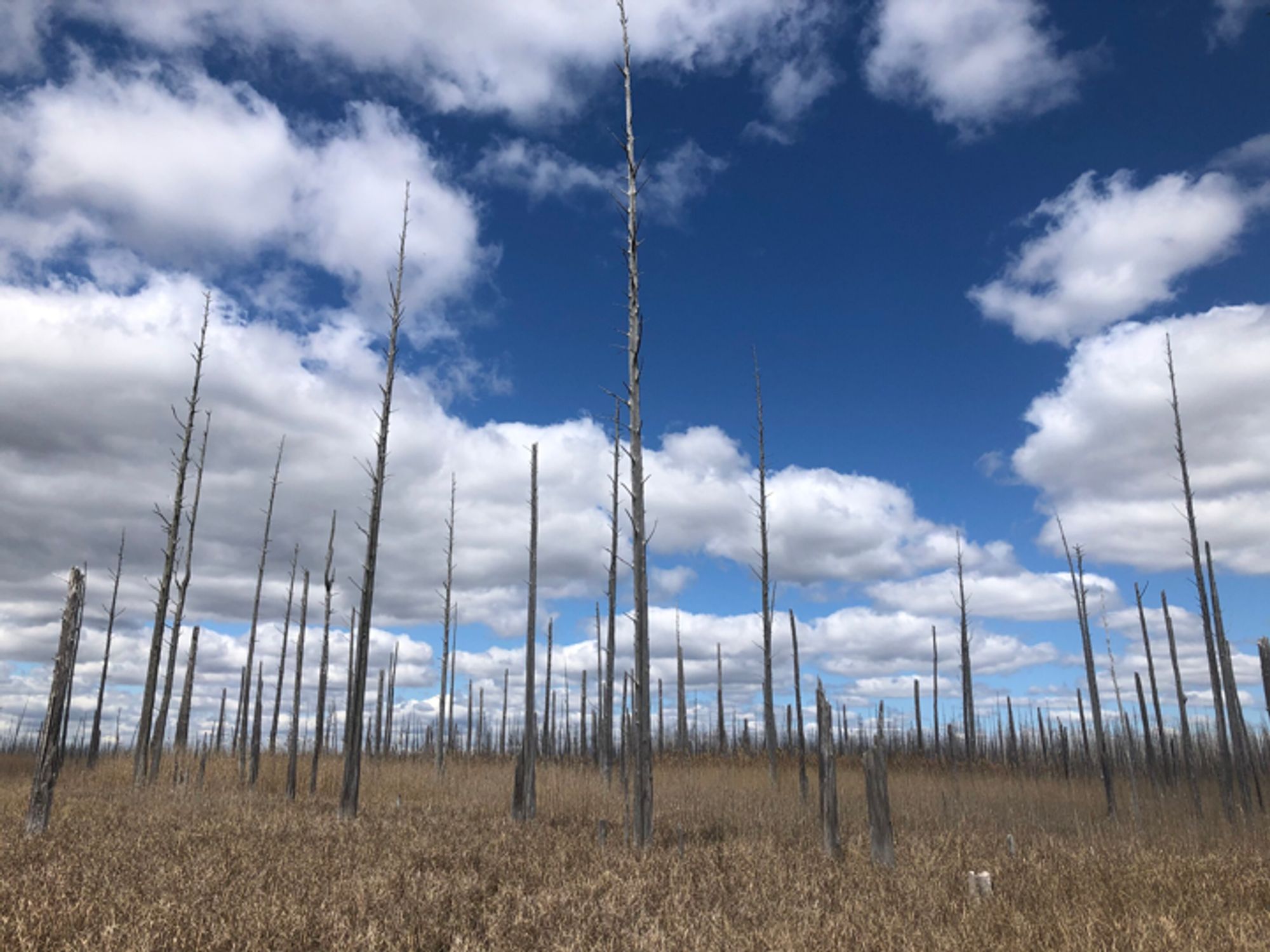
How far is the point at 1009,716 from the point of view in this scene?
37.5m

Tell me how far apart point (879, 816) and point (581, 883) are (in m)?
4.36

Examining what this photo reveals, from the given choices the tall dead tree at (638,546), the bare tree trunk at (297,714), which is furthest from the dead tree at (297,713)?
the tall dead tree at (638,546)

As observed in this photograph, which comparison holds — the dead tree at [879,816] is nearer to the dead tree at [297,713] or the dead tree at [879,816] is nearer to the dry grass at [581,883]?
the dry grass at [581,883]

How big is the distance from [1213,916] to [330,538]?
19.5 meters

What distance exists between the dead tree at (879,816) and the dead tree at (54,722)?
10662 mm

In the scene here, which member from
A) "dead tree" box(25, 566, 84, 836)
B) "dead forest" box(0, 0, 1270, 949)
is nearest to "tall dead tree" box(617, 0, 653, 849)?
"dead forest" box(0, 0, 1270, 949)

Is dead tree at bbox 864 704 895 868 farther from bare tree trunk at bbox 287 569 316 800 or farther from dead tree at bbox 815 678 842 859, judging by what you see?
bare tree trunk at bbox 287 569 316 800

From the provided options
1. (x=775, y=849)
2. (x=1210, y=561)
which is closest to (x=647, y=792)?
(x=775, y=849)

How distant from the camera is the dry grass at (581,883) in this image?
6.26 meters

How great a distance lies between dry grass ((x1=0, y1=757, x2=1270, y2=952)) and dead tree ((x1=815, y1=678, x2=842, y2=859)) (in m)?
0.33

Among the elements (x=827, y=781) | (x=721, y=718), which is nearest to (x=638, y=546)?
(x=827, y=781)

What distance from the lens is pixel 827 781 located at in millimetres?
11180

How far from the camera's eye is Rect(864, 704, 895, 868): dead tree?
1033 centimetres

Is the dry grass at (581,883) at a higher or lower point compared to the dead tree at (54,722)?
lower
